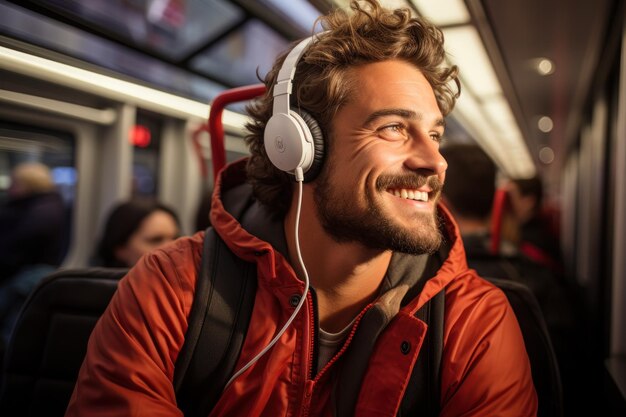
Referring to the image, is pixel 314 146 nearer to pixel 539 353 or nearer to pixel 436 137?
pixel 436 137

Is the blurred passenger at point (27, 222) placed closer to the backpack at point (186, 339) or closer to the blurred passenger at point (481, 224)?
the backpack at point (186, 339)

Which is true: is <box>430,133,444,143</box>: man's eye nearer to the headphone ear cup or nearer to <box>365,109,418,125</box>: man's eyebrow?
<box>365,109,418,125</box>: man's eyebrow

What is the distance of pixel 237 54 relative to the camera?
4.02 meters

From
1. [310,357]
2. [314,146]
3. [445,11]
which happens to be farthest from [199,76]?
[310,357]

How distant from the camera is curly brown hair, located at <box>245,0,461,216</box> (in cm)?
172

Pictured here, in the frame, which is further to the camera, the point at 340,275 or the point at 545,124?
the point at 545,124

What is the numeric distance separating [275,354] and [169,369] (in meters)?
0.30

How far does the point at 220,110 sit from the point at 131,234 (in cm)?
163

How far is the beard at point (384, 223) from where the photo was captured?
157 cm

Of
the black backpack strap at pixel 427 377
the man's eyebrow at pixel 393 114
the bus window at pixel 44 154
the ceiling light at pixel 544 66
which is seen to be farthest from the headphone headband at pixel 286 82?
the ceiling light at pixel 544 66

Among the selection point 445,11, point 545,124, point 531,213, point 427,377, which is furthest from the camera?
point 545,124

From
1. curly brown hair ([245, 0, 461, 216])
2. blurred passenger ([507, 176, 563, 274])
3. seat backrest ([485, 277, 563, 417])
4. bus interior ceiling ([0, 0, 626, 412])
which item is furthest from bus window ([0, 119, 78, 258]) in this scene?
blurred passenger ([507, 176, 563, 274])

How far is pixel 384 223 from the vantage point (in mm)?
1583

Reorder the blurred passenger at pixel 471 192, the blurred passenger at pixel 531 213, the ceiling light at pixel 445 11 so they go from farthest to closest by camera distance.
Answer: the blurred passenger at pixel 531 213 → the ceiling light at pixel 445 11 → the blurred passenger at pixel 471 192
